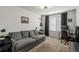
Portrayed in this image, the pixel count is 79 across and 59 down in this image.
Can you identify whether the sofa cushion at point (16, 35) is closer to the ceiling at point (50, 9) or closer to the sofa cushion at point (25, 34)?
the sofa cushion at point (25, 34)

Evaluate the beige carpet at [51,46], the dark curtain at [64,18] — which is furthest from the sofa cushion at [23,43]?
the dark curtain at [64,18]

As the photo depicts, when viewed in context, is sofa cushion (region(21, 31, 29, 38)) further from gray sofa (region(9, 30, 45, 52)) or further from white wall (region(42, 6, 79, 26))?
white wall (region(42, 6, 79, 26))

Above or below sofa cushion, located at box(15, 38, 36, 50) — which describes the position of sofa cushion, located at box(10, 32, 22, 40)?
above

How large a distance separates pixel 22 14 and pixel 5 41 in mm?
893

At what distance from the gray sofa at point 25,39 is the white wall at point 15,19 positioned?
0.16 m

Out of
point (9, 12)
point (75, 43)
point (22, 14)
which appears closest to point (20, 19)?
point (22, 14)

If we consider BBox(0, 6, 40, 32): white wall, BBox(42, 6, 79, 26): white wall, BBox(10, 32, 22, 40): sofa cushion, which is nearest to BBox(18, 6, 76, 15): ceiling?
BBox(42, 6, 79, 26): white wall

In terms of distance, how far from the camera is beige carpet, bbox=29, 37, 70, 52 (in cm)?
219

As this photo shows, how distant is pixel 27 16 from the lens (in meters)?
2.21

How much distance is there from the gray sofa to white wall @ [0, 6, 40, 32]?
16 centimetres

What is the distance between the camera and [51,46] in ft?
7.52

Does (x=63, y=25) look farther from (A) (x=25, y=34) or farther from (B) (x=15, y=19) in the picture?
(B) (x=15, y=19)

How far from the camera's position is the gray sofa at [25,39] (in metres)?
2.03
